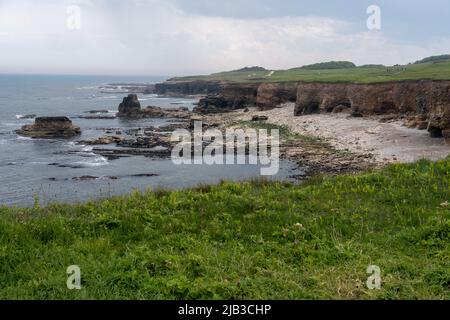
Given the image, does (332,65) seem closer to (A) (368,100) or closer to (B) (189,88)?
(B) (189,88)

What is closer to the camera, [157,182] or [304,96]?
[157,182]

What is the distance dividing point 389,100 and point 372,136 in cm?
1208

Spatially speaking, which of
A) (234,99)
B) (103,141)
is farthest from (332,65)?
(103,141)

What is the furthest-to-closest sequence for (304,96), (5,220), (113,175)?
(304,96) < (113,175) < (5,220)

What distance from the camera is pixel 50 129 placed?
56625mm

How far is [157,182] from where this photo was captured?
32750mm

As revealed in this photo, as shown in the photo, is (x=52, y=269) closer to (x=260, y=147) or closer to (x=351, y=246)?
(x=351, y=246)

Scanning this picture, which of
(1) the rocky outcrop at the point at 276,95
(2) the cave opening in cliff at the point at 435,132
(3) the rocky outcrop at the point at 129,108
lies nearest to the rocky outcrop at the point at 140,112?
(3) the rocky outcrop at the point at 129,108

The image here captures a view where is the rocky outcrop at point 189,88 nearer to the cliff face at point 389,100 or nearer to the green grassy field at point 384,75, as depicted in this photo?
the green grassy field at point 384,75

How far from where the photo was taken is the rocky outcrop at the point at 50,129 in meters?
56.3

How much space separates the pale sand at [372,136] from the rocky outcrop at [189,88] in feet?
218
